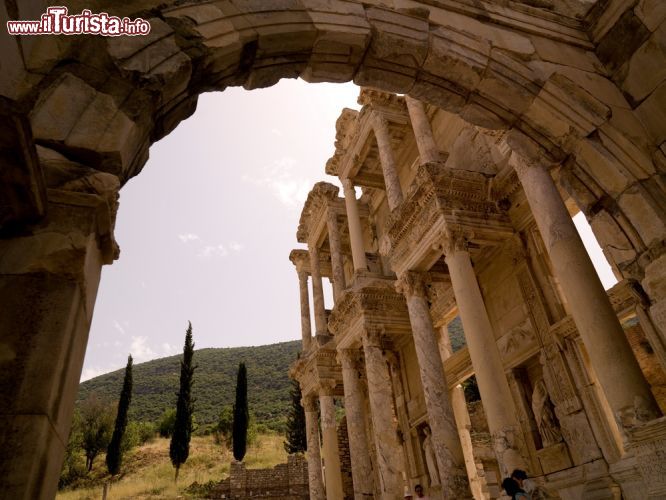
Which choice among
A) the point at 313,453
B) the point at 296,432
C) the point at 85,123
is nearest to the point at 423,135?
the point at 85,123

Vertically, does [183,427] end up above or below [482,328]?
above

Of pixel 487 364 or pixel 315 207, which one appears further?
pixel 315 207

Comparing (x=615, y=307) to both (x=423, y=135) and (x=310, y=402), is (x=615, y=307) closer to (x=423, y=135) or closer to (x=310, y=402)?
(x=423, y=135)

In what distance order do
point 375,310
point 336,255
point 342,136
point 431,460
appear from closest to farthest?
point 375,310 < point 431,460 < point 342,136 < point 336,255

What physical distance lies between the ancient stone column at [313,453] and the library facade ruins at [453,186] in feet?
24.3

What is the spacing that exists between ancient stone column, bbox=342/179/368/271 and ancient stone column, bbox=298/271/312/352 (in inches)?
233

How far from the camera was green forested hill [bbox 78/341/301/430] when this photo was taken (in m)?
55.2

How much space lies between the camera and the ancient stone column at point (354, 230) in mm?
14294

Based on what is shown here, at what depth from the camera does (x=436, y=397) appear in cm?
941

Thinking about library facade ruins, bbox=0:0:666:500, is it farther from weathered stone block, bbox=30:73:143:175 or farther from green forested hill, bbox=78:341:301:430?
green forested hill, bbox=78:341:301:430

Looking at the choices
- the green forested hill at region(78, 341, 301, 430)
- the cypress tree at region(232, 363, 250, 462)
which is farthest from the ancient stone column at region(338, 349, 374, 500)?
the green forested hill at region(78, 341, 301, 430)

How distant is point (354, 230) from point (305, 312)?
640 centimetres

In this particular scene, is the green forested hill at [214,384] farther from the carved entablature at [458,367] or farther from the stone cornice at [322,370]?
the carved entablature at [458,367]

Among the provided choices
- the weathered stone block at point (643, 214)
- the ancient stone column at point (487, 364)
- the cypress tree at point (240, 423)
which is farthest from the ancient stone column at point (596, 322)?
the cypress tree at point (240, 423)
